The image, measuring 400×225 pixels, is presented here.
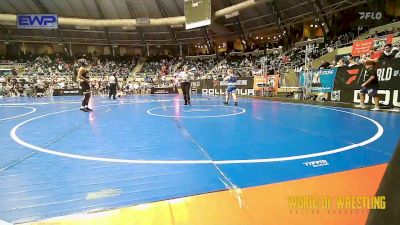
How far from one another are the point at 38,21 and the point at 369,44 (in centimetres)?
2856

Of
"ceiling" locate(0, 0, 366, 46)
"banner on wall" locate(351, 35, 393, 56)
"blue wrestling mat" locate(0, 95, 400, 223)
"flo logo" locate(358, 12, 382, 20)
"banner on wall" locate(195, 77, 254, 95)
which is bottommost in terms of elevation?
"blue wrestling mat" locate(0, 95, 400, 223)

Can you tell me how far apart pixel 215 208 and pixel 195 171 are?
926mm

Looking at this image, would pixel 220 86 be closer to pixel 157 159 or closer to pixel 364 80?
pixel 364 80

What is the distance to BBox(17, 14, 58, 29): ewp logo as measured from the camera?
2595 cm

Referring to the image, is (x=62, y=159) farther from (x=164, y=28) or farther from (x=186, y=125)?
(x=164, y=28)

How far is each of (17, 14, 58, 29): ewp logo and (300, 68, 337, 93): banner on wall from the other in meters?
24.3

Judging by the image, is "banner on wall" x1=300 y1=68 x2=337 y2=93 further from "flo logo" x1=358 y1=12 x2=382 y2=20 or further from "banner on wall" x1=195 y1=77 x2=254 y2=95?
"flo logo" x1=358 y1=12 x2=382 y2=20

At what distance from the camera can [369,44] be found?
1505cm

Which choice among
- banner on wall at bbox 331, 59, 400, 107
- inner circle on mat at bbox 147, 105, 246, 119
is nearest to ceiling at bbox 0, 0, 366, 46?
banner on wall at bbox 331, 59, 400, 107

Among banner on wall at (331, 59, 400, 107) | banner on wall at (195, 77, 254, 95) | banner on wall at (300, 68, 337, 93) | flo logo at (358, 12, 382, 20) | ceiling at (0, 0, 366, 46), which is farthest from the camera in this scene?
ceiling at (0, 0, 366, 46)

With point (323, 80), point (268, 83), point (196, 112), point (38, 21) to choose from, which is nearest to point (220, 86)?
point (268, 83)

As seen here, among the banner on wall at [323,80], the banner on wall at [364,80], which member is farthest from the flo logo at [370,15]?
the banner on wall at [364,80]

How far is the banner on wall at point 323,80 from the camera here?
11820 mm

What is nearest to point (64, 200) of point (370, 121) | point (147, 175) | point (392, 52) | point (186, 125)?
point (147, 175)
